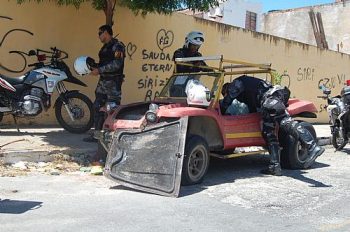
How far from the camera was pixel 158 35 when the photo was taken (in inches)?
→ 460

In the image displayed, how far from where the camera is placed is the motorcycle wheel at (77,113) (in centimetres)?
872

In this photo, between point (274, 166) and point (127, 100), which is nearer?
point (274, 166)

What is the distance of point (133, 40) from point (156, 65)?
3.04 ft

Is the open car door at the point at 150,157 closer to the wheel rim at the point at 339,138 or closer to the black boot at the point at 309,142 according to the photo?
the black boot at the point at 309,142

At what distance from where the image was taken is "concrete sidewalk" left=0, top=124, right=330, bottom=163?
7238mm

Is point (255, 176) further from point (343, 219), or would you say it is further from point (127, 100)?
point (127, 100)

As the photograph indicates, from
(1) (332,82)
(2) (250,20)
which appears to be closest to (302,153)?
(1) (332,82)

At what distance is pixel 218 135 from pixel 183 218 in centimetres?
211

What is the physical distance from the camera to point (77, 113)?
28.7ft

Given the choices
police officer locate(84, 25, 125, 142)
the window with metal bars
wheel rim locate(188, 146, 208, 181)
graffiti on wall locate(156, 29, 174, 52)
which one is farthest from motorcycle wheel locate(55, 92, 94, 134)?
the window with metal bars

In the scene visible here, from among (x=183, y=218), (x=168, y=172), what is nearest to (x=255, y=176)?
(x=168, y=172)

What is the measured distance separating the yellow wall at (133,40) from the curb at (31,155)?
96.8 inches

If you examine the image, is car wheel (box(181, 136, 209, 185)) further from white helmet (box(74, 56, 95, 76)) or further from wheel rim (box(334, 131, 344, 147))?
wheel rim (box(334, 131, 344, 147))

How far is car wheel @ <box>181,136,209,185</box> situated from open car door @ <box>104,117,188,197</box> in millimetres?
258
